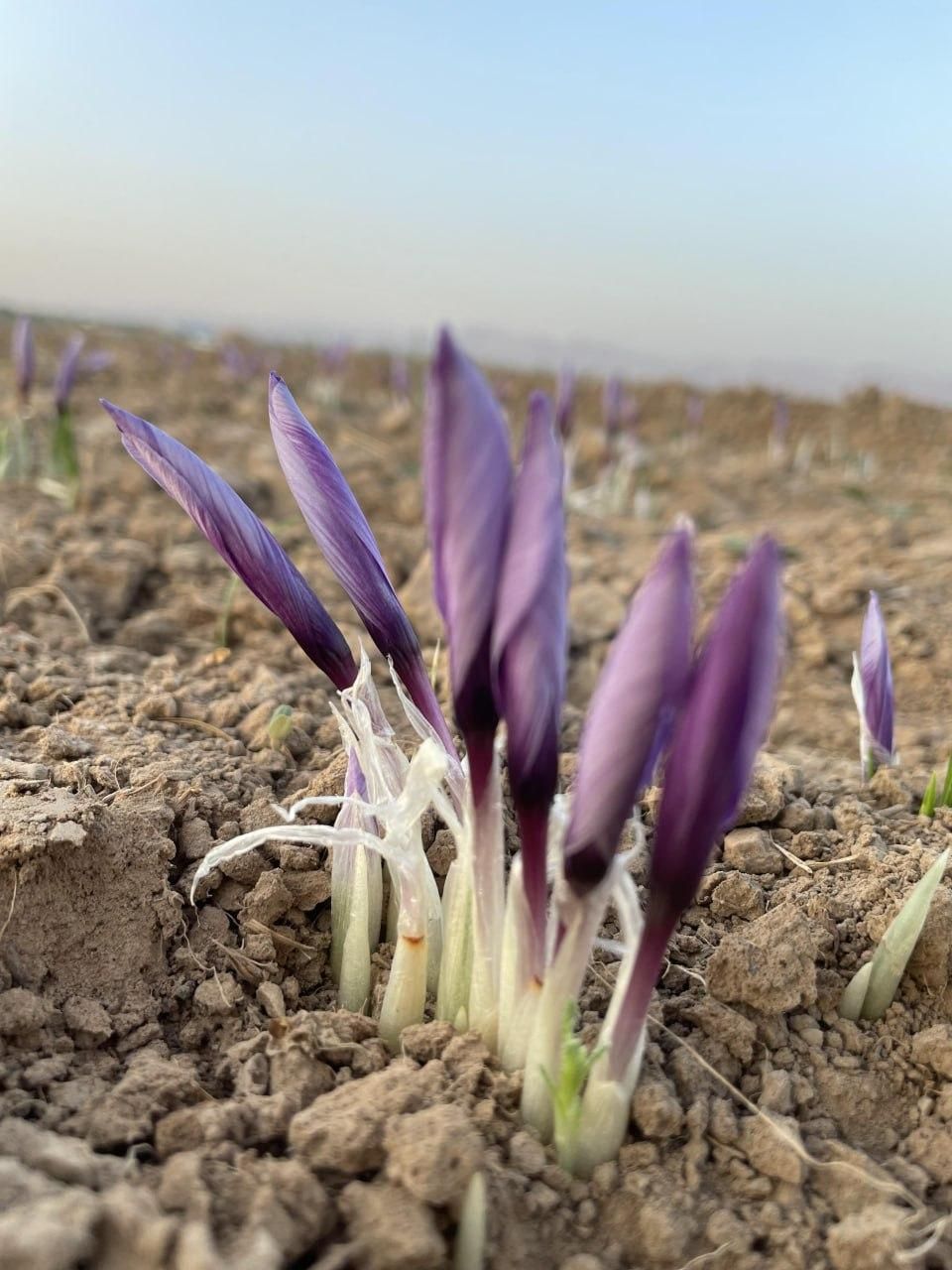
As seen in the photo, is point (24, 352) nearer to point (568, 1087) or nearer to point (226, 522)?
point (226, 522)

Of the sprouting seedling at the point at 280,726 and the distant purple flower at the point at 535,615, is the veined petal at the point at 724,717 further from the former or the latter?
the sprouting seedling at the point at 280,726

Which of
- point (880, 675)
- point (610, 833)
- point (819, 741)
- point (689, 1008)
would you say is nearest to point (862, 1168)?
point (689, 1008)

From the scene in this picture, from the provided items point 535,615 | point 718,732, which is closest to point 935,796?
point 718,732

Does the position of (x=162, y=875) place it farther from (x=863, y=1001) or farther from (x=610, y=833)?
(x=863, y=1001)

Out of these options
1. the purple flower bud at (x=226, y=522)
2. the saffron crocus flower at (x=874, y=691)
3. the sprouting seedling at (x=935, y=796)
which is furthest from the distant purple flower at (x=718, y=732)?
the sprouting seedling at (x=935, y=796)

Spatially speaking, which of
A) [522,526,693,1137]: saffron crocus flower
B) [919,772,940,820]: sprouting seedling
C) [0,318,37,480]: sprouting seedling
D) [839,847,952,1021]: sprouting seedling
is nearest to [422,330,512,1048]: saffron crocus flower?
[522,526,693,1137]: saffron crocus flower

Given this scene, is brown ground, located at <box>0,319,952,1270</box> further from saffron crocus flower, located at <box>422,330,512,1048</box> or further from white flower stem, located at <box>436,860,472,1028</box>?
saffron crocus flower, located at <box>422,330,512,1048</box>
